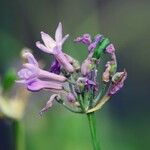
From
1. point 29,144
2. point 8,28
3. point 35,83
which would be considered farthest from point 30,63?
point 8,28

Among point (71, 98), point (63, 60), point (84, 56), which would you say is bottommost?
point (71, 98)

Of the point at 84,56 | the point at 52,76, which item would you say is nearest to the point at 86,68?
the point at 52,76

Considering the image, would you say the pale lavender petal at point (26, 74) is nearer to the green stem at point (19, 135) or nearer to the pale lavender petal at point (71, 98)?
the pale lavender petal at point (71, 98)

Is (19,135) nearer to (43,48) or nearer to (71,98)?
(43,48)

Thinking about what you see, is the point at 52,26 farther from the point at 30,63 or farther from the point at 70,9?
the point at 30,63

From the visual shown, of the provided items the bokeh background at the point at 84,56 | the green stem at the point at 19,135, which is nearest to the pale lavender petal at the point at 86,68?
the green stem at the point at 19,135

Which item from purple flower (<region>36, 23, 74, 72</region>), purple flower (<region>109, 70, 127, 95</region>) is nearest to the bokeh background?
purple flower (<region>36, 23, 74, 72</region>)

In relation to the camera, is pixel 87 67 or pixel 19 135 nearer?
pixel 87 67
